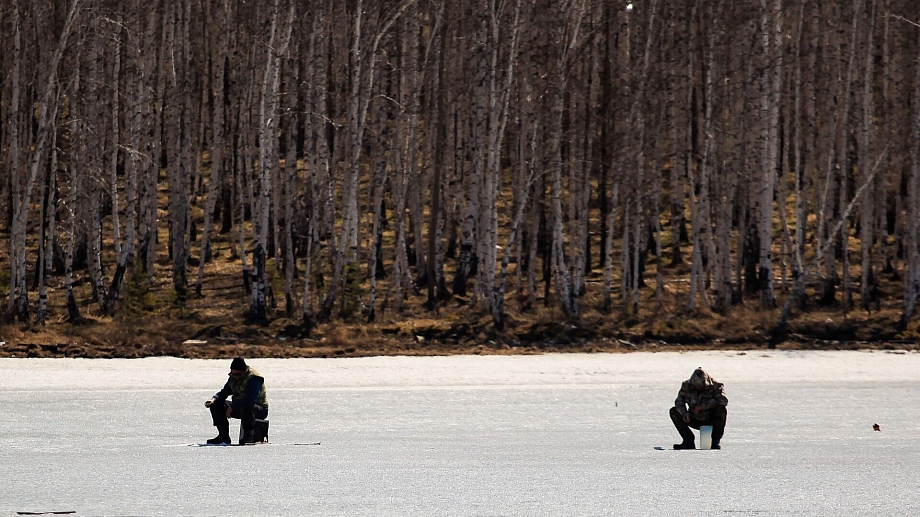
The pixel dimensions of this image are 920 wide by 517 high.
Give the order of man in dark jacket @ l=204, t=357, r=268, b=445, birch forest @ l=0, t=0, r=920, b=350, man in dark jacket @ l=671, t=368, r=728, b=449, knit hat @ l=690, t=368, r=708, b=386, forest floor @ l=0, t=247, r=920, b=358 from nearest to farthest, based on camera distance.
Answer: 1. man in dark jacket @ l=204, t=357, r=268, b=445
2. knit hat @ l=690, t=368, r=708, b=386
3. man in dark jacket @ l=671, t=368, r=728, b=449
4. forest floor @ l=0, t=247, r=920, b=358
5. birch forest @ l=0, t=0, r=920, b=350

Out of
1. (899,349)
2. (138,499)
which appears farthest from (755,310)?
(138,499)

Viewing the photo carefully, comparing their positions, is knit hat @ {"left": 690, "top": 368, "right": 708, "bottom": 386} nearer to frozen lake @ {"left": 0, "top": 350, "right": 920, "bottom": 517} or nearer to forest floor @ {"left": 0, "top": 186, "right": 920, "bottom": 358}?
frozen lake @ {"left": 0, "top": 350, "right": 920, "bottom": 517}

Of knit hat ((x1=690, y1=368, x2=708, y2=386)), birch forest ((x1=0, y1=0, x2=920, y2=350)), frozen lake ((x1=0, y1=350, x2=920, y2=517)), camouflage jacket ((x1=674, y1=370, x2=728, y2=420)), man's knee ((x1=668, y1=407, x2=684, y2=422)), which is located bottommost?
frozen lake ((x1=0, y1=350, x2=920, y2=517))

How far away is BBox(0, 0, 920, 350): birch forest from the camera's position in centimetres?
2470

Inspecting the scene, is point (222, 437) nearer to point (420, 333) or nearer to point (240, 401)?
point (240, 401)

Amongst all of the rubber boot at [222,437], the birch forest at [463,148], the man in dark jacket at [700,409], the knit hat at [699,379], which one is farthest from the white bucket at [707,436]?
the birch forest at [463,148]

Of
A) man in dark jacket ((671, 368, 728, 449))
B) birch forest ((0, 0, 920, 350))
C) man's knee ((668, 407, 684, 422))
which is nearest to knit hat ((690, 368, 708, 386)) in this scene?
man in dark jacket ((671, 368, 728, 449))

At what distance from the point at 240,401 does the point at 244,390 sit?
0.12 meters

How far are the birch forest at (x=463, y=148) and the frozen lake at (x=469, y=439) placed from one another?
3.53m

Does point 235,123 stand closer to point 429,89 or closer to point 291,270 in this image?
point 429,89

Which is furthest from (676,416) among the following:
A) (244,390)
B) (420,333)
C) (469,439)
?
(420,333)

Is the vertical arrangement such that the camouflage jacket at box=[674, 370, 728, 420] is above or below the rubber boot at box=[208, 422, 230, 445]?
above

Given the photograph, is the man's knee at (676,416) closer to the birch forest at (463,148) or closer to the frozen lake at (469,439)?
the frozen lake at (469,439)

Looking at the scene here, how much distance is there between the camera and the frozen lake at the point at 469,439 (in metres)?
10.1
